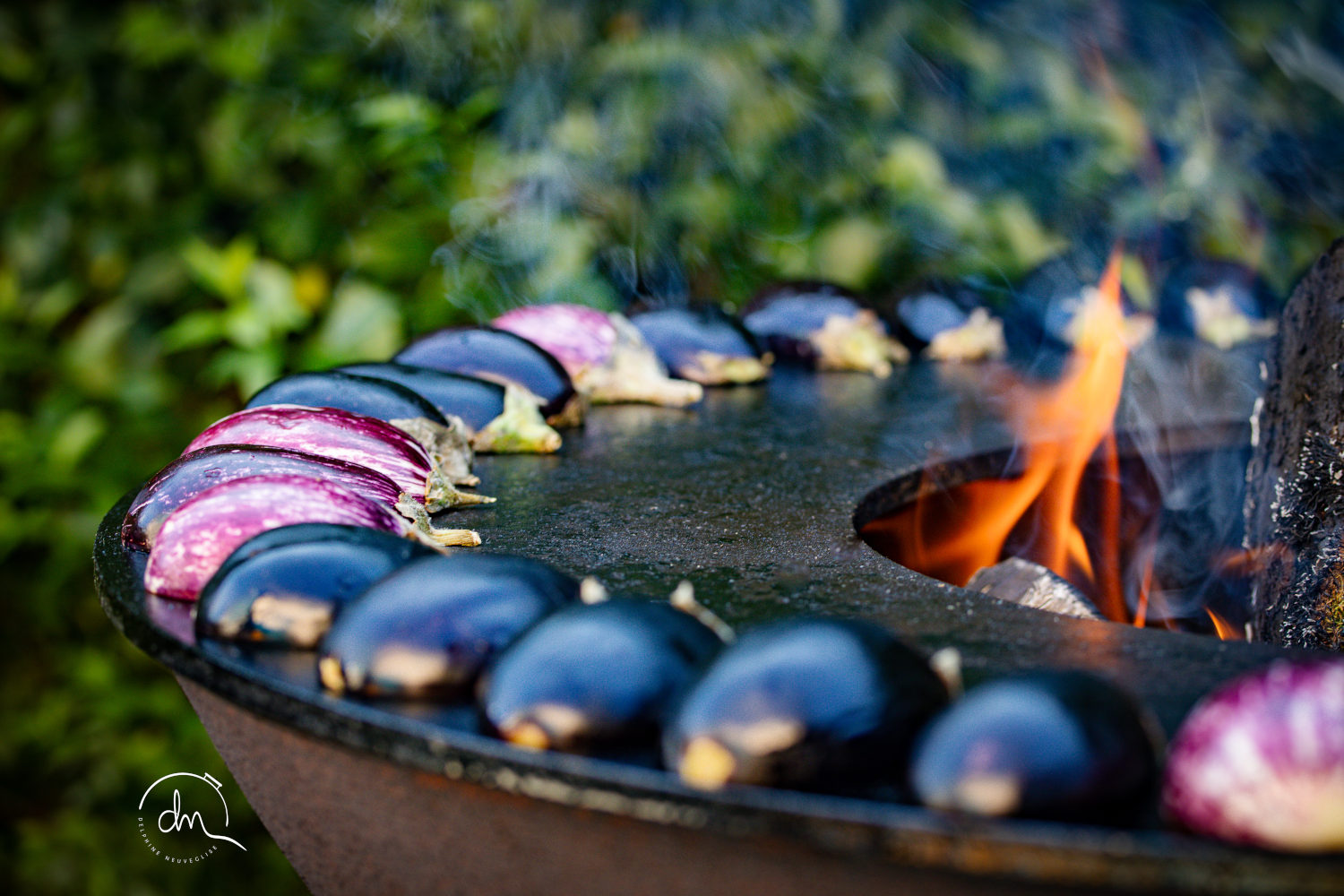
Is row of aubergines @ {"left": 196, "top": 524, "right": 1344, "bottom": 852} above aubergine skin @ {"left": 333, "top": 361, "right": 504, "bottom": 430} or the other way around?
above

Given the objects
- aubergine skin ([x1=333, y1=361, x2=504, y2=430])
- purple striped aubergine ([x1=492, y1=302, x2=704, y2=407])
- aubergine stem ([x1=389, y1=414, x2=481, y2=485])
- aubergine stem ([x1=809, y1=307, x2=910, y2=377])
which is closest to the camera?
aubergine stem ([x1=389, y1=414, x2=481, y2=485])

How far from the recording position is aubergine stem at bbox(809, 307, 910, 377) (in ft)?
8.18

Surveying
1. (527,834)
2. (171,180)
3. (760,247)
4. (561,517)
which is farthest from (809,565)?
(171,180)

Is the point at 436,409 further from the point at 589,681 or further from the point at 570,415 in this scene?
the point at 589,681

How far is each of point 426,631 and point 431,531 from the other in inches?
16.8

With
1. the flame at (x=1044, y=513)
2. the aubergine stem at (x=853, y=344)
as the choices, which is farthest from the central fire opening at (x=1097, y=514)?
the aubergine stem at (x=853, y=344)

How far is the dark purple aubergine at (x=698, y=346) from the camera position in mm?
2291

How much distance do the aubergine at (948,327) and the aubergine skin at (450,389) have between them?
3.91 ft

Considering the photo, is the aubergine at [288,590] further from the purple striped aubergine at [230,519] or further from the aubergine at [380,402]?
the aubergine at [380,402]

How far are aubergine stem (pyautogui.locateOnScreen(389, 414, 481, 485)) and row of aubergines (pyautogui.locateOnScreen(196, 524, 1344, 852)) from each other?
0.57 m

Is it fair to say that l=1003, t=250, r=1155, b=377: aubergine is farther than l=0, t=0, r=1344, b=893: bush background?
No
